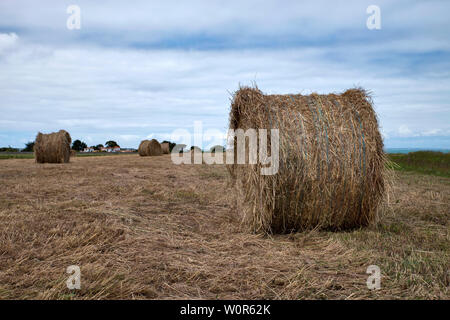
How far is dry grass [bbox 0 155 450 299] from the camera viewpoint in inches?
118

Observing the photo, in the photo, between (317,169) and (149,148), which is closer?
(317,169)

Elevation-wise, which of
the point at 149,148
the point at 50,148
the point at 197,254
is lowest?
the point at 197,254

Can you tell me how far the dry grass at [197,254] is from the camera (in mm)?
2988

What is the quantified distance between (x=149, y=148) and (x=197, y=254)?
2118 centimetres

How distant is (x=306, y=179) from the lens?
4.75 metres

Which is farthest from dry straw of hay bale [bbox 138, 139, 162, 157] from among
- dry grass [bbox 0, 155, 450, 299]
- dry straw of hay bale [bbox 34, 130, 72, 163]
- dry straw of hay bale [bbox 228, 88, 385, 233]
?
dry straw of hay bale [bbox 228, 88, 385, 233]

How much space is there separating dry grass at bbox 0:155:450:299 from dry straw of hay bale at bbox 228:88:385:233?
9.9 inches

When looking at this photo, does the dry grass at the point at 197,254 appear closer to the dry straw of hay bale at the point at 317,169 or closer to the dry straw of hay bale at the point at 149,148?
the dry straw of hay bale at the point at 317,169

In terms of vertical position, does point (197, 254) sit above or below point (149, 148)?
below

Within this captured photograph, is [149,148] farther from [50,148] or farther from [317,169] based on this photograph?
[317,169]

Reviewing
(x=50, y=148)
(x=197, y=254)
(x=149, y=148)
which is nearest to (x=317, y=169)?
(x=197, y=254)

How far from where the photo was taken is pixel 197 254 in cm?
398

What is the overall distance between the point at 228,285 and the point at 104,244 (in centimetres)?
174

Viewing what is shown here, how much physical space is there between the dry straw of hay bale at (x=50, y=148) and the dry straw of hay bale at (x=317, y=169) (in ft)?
44.1
